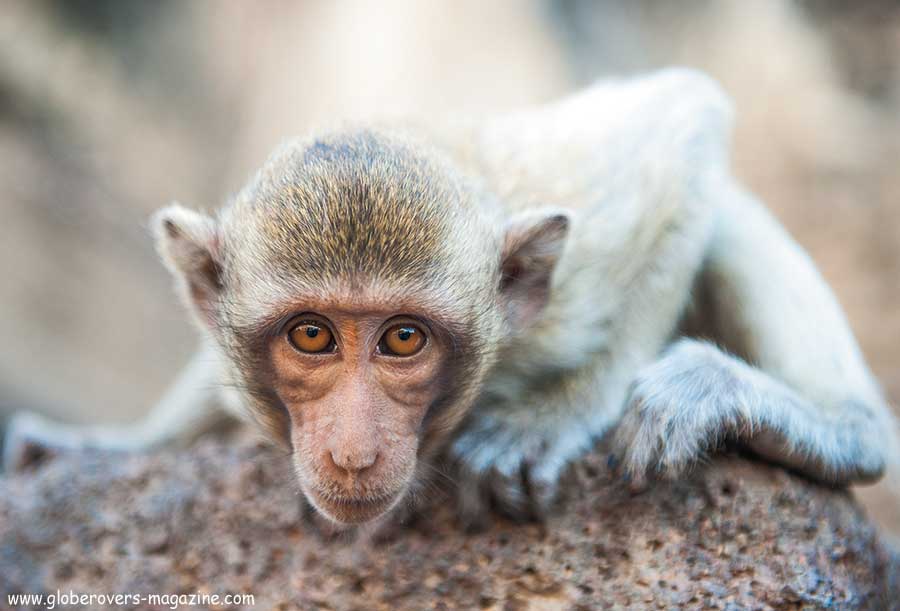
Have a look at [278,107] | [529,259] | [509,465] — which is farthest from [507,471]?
[278,107]

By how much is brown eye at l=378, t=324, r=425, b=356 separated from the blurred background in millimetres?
5956

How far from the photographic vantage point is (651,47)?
1121cm

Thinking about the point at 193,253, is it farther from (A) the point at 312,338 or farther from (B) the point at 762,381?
(B) the point at 762,381

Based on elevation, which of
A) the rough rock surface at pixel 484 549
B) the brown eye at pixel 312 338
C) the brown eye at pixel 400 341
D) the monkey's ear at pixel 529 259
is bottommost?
the rough rock surface at pixel 484 549

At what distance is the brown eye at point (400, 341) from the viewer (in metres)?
3.56

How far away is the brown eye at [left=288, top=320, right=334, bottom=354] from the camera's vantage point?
11.6ft

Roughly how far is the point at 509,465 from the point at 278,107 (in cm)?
1068

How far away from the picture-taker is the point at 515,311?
161 inches

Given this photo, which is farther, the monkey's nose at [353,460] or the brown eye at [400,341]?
the brown eye at [400,341]

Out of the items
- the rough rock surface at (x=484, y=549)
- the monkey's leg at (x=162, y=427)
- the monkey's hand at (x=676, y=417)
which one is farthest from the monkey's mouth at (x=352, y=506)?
the monkey's leg at (x=162, y=427)

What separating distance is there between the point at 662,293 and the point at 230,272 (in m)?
2.24

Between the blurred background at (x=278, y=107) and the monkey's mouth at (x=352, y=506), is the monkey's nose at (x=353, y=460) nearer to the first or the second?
the monkey's mouth at (x=352, y=506)

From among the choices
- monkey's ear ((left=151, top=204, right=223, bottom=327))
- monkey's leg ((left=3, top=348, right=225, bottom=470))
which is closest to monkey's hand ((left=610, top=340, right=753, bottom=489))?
monkey's ear ((left=151, top=204, right=223, bottom=327))

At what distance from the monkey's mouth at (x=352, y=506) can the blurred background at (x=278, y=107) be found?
20.1 feet
